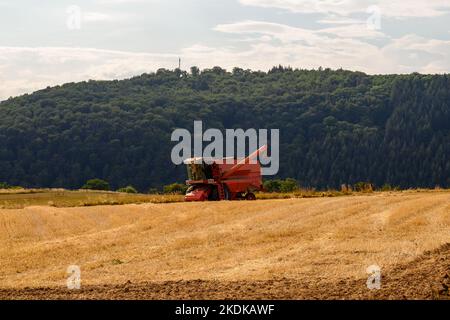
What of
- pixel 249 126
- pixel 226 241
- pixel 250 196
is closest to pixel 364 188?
pixel 250 196

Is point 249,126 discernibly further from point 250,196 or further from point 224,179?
point 224,179

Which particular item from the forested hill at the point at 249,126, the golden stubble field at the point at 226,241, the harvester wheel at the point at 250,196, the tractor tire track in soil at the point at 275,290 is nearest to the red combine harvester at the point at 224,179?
the harvester wheel at the point at 250,196

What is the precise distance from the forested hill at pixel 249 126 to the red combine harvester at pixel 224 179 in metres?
60.6

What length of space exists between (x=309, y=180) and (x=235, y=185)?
7513 centimetres

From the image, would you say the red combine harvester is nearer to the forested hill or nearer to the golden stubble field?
the golden stubble field

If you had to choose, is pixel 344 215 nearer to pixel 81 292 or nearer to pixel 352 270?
pixel 352 270

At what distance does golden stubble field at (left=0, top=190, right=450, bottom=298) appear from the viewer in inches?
638

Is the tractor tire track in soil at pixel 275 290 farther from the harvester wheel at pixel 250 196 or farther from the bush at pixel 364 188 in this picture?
the bush at pixel 364 188

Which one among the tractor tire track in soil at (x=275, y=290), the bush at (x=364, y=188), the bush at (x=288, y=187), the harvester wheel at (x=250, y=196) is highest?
the tractor tire track in soil at (x=275, y=290)

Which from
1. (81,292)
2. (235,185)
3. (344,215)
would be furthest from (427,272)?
(235,185)

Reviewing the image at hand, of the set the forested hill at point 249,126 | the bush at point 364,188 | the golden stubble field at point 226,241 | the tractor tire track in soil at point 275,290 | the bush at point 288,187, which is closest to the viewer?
the tractor tire track in soil at point 275,290

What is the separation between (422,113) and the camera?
479 ft

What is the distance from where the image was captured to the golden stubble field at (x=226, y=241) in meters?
16.2

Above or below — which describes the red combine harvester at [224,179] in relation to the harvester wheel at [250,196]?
above
